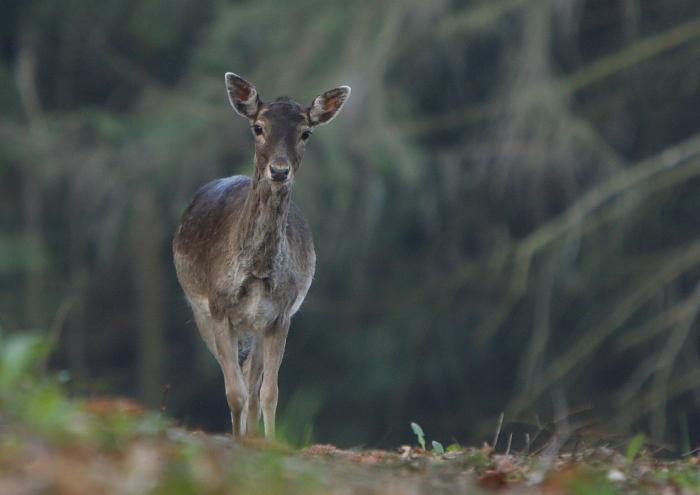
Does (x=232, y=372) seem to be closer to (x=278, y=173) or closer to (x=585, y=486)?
(x=278, y=173)

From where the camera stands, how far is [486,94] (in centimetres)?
2030

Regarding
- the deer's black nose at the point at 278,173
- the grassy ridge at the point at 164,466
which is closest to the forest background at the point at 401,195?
the deer's black nose at the point at 278,173

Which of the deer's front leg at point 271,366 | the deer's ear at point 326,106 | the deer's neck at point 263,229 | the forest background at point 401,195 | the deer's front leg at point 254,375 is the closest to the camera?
the deer's neck at point 263,229

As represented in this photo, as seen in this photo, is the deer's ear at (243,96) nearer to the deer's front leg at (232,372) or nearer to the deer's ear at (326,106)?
the deer's ear at (326,106)

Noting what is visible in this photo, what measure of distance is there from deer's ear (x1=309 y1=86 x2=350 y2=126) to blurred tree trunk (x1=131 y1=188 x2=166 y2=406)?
13711 millimetres

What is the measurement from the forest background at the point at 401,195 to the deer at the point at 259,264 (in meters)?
7.62

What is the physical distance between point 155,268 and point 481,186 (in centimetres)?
637

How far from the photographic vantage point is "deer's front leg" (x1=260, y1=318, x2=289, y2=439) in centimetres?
704

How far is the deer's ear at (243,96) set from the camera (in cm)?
714

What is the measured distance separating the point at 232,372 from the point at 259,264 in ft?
1.95

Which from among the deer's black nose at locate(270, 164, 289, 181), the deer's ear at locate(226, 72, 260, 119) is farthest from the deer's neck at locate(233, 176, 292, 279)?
the deer's ear at locate(226, 72, 260, 119)

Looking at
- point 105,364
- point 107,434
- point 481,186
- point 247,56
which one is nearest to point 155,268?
point 105,364

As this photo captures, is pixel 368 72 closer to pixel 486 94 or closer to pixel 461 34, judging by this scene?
pixel 461 34

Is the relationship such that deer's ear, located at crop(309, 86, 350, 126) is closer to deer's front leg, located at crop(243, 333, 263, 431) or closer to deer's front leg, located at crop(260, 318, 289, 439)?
deer's front leg, located at crop(260, 318, 289, 439)
